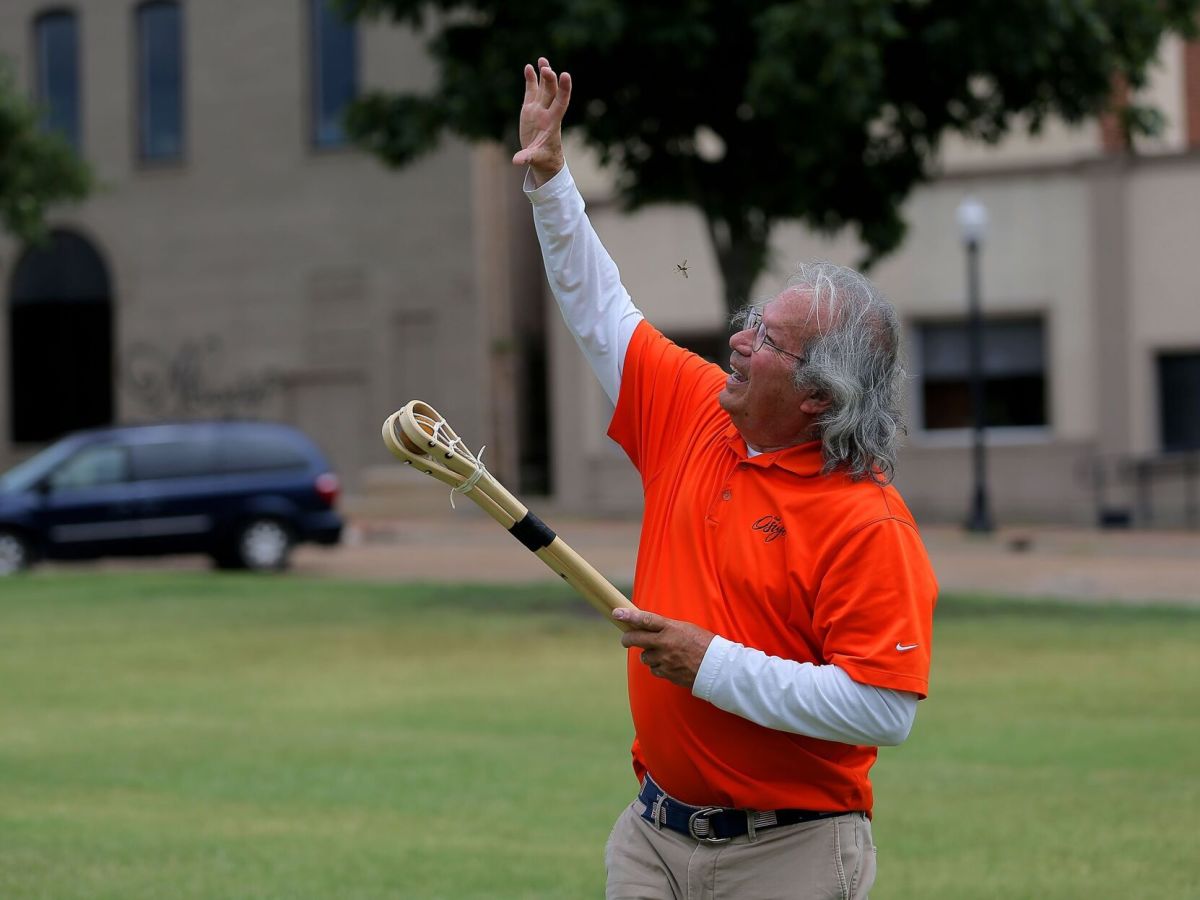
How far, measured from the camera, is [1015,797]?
8484 millimetres

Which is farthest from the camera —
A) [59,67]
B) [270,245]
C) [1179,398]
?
[59,67]

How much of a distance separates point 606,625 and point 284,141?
76.6 feet

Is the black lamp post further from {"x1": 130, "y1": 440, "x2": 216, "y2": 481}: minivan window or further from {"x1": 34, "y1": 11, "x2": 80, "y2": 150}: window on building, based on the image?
Result: {"x1": 34, "y1": 11, "x2": 80, "y2": 150}: window on building

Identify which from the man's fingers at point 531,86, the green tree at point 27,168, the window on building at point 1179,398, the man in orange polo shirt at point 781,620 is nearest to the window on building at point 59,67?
the green tree at point 27,168

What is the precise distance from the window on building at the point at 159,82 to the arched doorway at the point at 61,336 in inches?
105

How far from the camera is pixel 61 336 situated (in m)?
38.6

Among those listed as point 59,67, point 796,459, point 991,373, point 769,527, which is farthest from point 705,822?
point 59,67

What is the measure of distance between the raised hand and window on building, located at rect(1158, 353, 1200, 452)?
85.1 ft

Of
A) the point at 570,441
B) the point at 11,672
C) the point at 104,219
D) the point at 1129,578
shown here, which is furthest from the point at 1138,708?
the point at 104,219

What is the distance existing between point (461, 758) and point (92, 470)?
46.2 feet

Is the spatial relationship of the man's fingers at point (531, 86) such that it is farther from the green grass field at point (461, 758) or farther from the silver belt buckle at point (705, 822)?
the green grass field at point (461, 758)

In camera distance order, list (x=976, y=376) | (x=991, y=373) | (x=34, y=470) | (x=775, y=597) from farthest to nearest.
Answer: (x=991, y=373) < (x=976, y=376) < (x=34, y=470) < (x=775, y=597)

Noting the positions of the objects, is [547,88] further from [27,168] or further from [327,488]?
[27,168]

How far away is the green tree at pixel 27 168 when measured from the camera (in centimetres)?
2578
